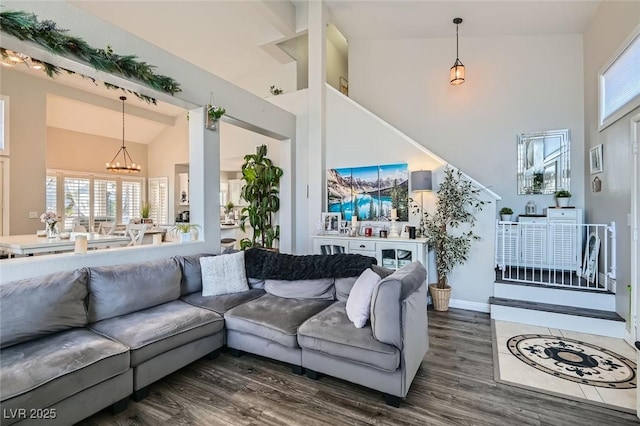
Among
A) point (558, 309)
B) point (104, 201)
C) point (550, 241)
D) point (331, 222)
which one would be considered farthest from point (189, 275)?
point (104, 201)

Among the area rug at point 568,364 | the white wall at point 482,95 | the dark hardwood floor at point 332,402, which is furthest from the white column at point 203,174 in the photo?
the white wall at point 482,95

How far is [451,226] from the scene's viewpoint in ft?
14.1

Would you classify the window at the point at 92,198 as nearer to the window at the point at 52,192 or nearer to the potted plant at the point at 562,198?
the window at the point at 52,192

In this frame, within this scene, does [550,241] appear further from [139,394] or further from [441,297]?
[139,394]

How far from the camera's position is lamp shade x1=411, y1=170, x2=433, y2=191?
432 centimetres

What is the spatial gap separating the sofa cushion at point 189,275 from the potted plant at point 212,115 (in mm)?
1641

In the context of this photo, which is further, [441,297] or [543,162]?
[543,162]

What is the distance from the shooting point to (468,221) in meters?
4.27

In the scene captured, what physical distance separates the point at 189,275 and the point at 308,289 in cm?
128

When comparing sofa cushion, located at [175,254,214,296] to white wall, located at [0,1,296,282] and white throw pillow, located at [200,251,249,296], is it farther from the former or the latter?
white wall, located at [0,1,296,282]

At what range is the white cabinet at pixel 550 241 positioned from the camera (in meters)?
4.41

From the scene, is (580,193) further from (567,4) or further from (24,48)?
(24,48)

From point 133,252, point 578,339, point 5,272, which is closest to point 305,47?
point 133,252

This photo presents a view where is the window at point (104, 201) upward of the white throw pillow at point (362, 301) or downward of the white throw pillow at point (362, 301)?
upward
